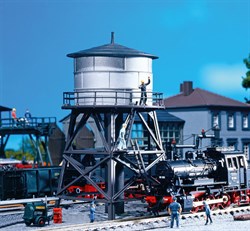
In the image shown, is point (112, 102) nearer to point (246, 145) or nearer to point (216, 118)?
point (216, 118)

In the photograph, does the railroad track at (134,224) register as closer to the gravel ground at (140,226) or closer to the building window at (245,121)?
the gravel ground at (140,226)

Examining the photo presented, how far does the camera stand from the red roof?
58688 mm

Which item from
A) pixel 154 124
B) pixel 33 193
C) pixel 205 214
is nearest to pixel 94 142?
pixel 33 193

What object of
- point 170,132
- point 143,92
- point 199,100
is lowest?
point 170,132

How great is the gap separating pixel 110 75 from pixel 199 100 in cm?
2807

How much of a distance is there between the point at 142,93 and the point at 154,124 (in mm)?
2181

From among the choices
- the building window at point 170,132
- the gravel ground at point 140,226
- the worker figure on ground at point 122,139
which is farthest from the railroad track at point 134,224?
the building window at point 170,132

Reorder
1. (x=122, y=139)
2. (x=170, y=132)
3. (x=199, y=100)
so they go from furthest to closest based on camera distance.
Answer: (x=199, y=100) < (x=170, y=132) < (x=122, y=139)

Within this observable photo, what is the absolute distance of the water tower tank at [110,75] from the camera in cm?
3148

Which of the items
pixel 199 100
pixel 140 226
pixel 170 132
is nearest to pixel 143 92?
pixel 140 226

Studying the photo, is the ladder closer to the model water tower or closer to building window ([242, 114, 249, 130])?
the model water tower

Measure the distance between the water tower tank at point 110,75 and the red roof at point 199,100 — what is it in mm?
26325

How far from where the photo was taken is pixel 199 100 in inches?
2320

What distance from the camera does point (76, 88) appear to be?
107 feet
